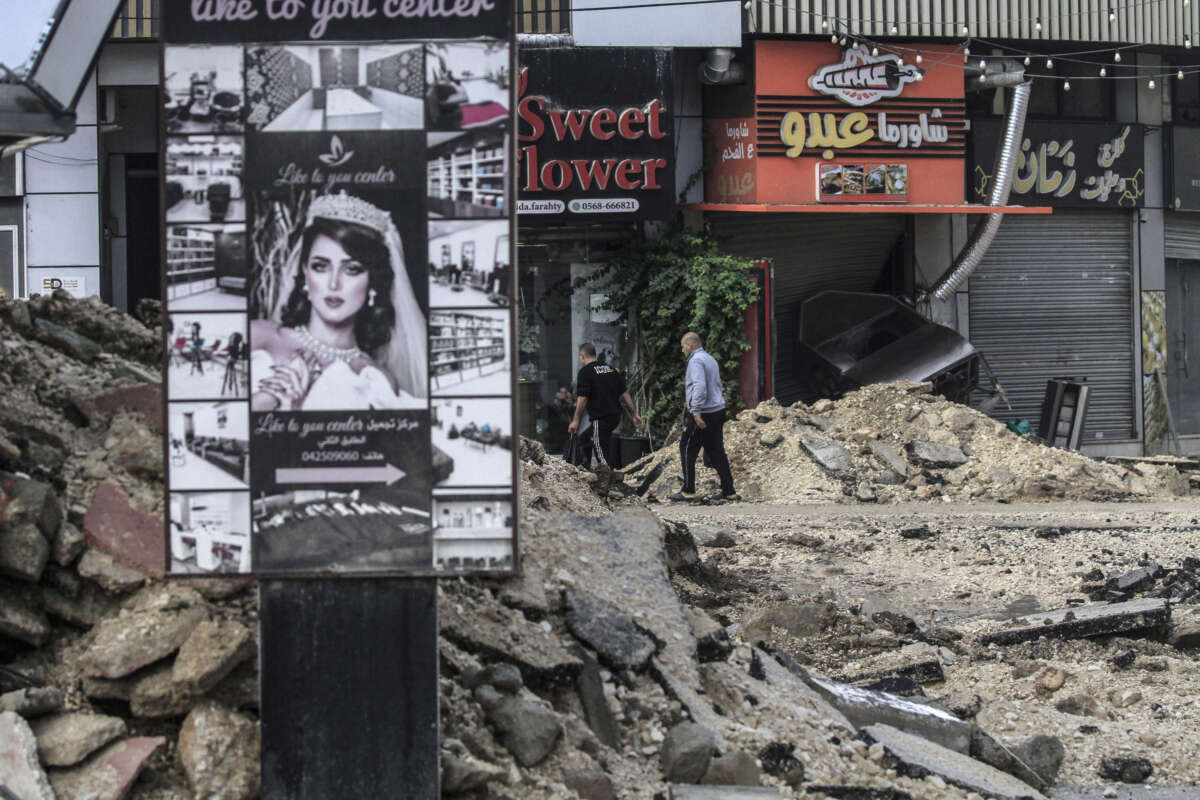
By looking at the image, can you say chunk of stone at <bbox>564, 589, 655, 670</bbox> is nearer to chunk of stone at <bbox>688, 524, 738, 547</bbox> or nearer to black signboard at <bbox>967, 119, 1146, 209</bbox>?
chunk of stone at <bbox>688, 524, 738, 547</bbox>

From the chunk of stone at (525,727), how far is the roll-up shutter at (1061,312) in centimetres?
1814

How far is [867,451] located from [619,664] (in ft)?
38.2

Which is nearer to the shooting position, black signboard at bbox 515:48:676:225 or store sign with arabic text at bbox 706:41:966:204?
black signboard at bbox 515:48:676:225

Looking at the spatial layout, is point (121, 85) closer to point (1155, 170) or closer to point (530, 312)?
point (530, 312)

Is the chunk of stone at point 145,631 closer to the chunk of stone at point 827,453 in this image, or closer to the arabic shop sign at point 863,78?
the chunk of stone at point 827,453

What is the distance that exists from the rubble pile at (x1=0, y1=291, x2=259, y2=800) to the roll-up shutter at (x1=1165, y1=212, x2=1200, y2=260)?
21.3 metres

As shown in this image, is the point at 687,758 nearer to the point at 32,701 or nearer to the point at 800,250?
the point at 32,701

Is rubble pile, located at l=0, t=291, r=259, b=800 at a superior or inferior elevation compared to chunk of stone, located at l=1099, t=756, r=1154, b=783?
superior

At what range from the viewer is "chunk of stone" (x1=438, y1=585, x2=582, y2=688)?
5220mm

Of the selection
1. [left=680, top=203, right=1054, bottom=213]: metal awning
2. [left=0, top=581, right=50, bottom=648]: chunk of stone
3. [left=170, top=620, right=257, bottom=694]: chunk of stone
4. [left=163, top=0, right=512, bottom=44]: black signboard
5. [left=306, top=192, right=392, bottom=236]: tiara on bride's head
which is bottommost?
[left=170, top=620, right=257, bottom=694]: chunk of stone

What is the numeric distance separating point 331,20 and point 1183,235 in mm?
22289

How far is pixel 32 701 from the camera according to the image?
4.45 metres

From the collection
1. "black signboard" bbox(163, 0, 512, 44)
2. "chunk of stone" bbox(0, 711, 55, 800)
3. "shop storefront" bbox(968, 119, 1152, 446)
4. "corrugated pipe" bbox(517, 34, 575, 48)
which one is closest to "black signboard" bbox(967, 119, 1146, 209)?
"shop storefront" bbox(968, 119, 1152, 446)

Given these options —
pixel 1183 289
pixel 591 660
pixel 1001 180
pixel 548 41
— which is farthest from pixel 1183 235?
pixel 591 660
